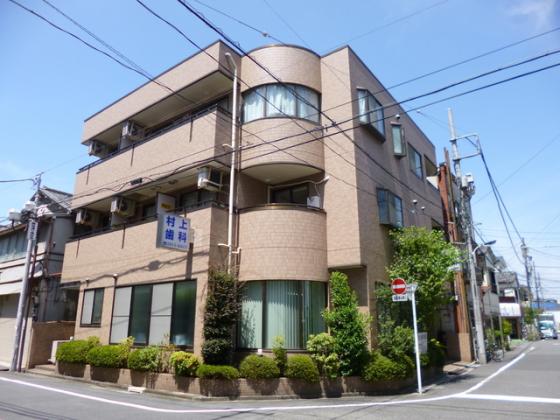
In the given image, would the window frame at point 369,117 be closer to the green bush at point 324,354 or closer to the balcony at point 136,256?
the balcony at point 136,256

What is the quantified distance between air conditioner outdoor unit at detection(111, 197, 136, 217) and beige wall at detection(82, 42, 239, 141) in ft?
13.8

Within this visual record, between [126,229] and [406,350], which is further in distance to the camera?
[126,229]

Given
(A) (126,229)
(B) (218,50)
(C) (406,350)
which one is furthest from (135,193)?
(C) (406,350)

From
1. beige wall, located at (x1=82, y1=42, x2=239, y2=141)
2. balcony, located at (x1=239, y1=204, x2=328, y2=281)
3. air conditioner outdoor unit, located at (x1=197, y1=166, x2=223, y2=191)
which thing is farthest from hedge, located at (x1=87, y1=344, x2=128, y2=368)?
beige wall, located at (x1=82, y1=42, x2=239, y2=141)

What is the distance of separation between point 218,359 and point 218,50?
11250 millimetres

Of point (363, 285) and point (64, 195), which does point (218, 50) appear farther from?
point (64, 195)

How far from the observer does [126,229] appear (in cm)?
1648

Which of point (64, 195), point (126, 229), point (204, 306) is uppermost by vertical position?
point (64, 195)

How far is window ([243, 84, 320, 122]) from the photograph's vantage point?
49.7ft

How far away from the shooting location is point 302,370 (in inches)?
455

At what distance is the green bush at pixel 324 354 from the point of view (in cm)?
1195

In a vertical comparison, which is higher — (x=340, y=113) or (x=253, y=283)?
(x=340, y=113)

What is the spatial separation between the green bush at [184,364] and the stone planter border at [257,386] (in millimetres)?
213

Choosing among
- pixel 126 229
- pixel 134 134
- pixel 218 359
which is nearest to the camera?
pixel 218 359
